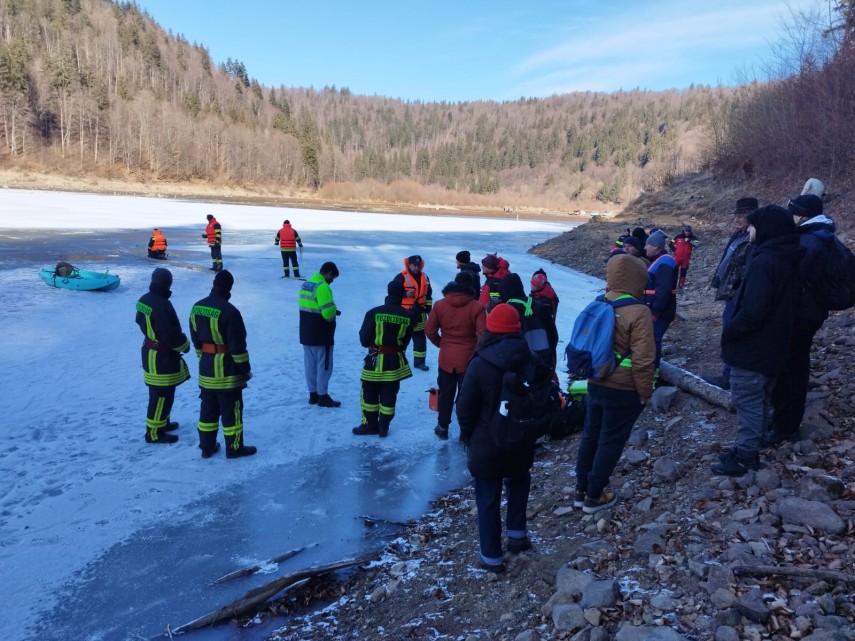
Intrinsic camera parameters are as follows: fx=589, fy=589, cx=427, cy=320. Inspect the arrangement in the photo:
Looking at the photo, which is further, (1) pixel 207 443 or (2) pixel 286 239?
(2) pixel 286 239

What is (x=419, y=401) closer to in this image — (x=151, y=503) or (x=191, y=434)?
(x=191, y=434)

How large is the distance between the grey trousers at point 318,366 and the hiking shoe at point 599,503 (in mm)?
3580

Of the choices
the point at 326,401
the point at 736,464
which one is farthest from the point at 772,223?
the point at 326,401

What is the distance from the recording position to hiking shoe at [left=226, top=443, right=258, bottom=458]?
18.2 feet

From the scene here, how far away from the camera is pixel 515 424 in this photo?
3.35 meters

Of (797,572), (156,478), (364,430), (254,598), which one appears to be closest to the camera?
(797,572)

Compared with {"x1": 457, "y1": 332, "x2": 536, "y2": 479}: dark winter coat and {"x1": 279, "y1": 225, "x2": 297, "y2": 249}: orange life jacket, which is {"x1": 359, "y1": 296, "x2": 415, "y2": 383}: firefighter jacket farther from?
{"x1": 279, "y1": 225, "x2": 297, "y2": 249}: orange life jacket

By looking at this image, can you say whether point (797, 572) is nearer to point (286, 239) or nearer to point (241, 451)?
point (241, 451)

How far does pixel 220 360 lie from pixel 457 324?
A: 7.21 ft

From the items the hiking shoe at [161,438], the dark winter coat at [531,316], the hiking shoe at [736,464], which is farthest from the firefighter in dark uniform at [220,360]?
the hiking shoe at [736,464]

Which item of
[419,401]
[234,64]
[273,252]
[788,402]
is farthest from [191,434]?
[234,64]

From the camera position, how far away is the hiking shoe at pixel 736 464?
391 centimetres

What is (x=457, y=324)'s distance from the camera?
561 cm

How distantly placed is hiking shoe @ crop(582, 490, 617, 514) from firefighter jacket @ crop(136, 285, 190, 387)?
12.6 feet
